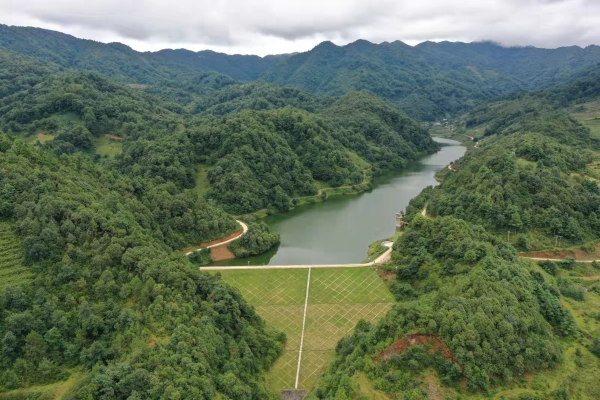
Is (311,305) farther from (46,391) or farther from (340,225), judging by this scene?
(340,225)

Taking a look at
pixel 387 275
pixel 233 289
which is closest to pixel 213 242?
pixel 233 289

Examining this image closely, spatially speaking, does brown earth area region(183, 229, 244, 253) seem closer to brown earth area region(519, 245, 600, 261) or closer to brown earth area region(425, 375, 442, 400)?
brown earth area region(425, 375, 442, 400)

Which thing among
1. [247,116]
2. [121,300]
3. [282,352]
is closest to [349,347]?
[282,352]

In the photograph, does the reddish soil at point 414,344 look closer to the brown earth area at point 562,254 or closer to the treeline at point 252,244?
the brown earth area at point 562,254

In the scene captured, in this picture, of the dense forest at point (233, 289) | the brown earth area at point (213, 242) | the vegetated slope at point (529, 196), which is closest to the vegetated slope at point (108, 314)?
the dense forest at point (233, 289)

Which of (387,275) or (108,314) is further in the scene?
(387,275)

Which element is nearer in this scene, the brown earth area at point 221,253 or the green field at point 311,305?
the green field at point 311,305

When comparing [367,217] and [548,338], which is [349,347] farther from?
[367,217]
